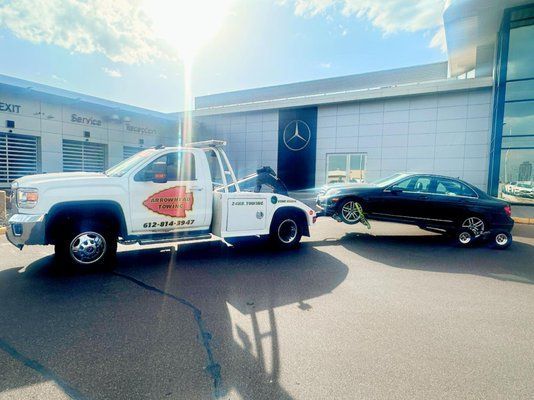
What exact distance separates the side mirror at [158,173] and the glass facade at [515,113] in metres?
15.4

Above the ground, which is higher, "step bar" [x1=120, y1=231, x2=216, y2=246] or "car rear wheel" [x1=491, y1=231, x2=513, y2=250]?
"step bar" [x1=120, y1=231, x2=216, y2=246]

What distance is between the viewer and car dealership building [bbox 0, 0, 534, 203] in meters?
14.1

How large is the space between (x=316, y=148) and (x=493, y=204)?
1253 centimetres

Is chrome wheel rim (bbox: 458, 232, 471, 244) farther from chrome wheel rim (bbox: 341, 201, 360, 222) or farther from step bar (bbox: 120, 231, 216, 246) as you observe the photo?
step bar (bbox: 120, 231, 216, 246)

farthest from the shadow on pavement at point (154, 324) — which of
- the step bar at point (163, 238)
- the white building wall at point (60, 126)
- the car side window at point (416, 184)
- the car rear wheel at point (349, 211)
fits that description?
the white building wall at point (60, 126)

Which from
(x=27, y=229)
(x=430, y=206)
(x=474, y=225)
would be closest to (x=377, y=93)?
(x=430, y=206)

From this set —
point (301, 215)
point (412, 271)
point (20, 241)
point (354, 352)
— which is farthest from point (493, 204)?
point (20, 241)

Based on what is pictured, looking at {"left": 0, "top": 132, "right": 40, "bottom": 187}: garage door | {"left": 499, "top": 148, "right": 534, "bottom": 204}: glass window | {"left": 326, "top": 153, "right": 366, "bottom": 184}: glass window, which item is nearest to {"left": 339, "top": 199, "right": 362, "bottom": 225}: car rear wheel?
{"left": 499, "top": 148, "right": 534, "bottom": 204}: glass window

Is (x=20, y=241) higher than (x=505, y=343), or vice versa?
(x=20, y=241)

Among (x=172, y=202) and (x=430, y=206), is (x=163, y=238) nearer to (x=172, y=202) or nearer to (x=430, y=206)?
(x=172, y=202)

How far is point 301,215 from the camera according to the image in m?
7.20

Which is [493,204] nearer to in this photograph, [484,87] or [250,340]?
[250,340]

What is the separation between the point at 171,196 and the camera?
5609mm

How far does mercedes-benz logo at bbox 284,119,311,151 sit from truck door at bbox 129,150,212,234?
49.0 feet
